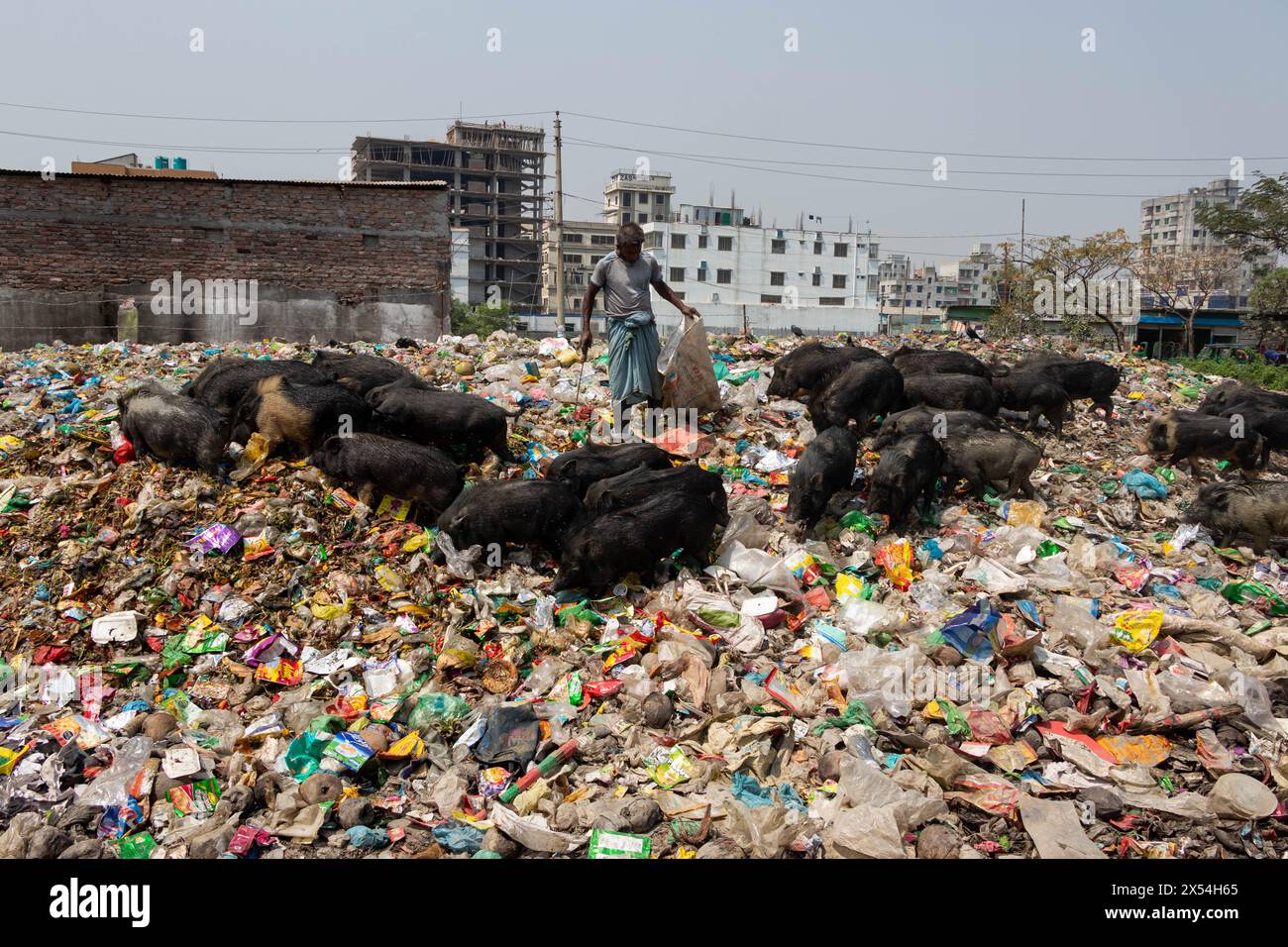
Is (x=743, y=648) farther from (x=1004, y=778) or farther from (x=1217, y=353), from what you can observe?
(x=1217, y=353)

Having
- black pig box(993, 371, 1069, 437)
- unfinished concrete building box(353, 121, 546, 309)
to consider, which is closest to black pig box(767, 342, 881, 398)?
black pig box(993, 371, 1069, 437)

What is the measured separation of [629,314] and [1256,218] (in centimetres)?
2628

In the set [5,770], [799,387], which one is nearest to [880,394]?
[799,387]

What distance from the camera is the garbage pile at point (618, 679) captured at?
391 cm

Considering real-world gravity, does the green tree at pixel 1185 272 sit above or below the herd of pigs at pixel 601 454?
above

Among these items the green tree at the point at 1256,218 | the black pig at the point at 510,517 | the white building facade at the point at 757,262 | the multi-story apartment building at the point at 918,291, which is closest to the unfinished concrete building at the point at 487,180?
the white building facade at the point at 757,262

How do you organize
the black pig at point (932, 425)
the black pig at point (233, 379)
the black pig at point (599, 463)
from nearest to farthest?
the black pig at point (599, 463) → the black pig at point (233, 379) → the black pig at point (932, 425)

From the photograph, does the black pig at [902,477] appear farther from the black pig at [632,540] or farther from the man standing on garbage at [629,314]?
the man standing on garbage at [629,314]

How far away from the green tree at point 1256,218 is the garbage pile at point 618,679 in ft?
78.3

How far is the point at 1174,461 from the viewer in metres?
8.79

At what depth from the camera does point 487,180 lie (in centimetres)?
6119

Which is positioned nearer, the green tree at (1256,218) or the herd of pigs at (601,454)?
the herd of pigs at (601,454)

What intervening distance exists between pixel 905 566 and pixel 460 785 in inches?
129

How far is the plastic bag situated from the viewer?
847 centimetres
